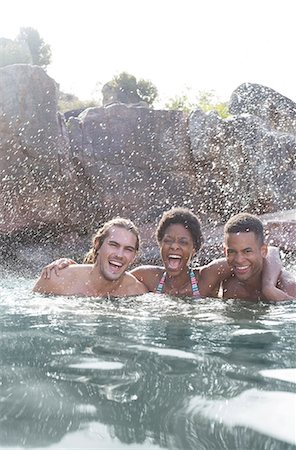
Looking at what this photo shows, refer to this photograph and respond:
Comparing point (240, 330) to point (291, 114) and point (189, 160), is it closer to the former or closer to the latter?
point (189, 160)

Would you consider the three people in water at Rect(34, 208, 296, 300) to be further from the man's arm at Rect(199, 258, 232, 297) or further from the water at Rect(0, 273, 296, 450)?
the water at Rect(0, 273, 296, 450)

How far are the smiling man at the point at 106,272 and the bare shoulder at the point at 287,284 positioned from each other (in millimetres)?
1392

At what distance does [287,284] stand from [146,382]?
3395 mm

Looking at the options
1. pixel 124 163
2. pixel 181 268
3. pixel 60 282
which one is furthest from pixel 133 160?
pixel 60 282

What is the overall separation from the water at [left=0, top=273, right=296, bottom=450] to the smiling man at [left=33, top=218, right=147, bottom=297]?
1.16 meters

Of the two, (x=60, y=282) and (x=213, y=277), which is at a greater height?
(x=213, y=277)

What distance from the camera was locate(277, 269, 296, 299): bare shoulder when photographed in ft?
17.5

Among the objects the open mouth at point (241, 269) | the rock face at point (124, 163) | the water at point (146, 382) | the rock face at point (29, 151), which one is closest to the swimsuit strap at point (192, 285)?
the open mouth at point (241, 269)

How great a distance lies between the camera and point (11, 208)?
1242 cm

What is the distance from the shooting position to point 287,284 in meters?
5.39

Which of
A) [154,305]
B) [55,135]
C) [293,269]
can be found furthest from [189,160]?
[154,305]

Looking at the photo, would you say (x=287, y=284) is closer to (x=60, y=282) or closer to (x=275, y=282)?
(x=275, y=282)

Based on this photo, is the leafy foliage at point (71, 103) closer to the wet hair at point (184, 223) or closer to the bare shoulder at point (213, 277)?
the wet hair at point (184, 223)

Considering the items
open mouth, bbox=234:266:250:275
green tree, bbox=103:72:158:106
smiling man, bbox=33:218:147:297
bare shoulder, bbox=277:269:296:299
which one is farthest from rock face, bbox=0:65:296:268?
green tree, bbox=103:72:158:106
